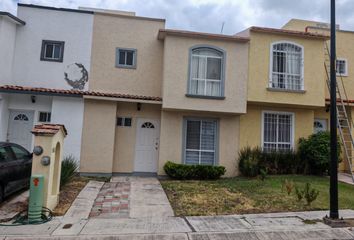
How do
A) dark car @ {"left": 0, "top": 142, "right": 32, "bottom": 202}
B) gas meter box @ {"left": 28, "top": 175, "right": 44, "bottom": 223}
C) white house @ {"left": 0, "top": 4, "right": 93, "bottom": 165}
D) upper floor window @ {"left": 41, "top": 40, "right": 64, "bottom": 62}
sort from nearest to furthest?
gas meter box @ {"left": 28, "top": 175, "right": 44, "bottom": 223} → dark car @ {"left": 0, "top": 142, "right": 32, "bottom": 202} → white house @ {"left": 0, "top": 4, "right": 93, "bottom": 165} → upper floor window @ {"left": 41, "top": 40, "right": 64, "bottom": 62}

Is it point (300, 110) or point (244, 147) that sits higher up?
point (300, 110)

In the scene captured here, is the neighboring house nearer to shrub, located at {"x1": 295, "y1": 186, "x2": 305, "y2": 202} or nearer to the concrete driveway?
shrub, located at {"x1": 295, "y1": 186, "x2": 305, "y2": 202}

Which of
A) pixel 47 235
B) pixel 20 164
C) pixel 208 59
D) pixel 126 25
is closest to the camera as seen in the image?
pixel 47 235

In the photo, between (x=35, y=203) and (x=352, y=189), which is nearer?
(x=35, y=203)

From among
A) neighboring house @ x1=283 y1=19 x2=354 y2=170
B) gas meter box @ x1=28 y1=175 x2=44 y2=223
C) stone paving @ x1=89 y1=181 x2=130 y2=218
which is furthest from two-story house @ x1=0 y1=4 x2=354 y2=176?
gas meter box @ x1=28 y1=175 x2=44 y2=223

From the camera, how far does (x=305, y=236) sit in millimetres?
6109

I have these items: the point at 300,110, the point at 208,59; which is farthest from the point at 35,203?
the point at 300,110

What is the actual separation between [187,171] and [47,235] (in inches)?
298

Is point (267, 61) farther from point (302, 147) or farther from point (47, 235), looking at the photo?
point (47, 235)

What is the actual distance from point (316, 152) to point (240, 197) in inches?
233

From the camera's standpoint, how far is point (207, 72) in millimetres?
13500

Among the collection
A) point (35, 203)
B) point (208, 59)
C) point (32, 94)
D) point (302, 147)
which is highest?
point (208, 59)

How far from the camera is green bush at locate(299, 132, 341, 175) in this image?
43.5 feet

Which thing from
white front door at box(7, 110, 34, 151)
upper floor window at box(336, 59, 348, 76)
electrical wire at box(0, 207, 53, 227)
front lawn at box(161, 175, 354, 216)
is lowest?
electrical wire at box(0, 207, 53, 227)
